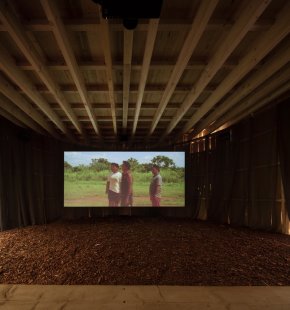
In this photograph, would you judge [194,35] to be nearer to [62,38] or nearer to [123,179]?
[62,38]

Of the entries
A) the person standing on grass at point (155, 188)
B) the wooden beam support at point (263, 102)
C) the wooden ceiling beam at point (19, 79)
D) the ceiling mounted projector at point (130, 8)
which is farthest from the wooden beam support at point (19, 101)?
the wooden beam support at point (263, 102)

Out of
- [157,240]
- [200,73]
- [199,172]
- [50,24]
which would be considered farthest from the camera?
[199,172]

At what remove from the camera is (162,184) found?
946cm

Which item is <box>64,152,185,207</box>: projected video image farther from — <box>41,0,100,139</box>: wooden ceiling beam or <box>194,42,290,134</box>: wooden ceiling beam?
<box>41,0,100,139</box>: wooden ceiling beam

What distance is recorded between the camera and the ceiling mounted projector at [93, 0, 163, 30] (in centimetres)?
208

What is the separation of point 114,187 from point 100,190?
443 mm

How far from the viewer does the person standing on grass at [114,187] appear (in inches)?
372

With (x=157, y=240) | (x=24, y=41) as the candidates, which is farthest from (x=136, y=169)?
(x=24, y=41)

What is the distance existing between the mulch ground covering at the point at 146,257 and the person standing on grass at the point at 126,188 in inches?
120

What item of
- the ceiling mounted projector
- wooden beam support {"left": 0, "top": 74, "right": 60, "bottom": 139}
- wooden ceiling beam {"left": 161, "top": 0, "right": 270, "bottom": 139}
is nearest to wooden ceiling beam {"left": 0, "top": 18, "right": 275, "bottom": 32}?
wooden ceiling beam {"left": 161, "top": 0, "right": 270, "bottom": 139}

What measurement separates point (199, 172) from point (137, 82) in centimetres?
471

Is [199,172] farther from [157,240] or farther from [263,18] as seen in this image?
[263,18]

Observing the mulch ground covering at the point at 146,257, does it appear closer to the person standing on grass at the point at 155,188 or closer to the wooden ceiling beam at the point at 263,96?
the wooden ceiling beam at the point at 263,96

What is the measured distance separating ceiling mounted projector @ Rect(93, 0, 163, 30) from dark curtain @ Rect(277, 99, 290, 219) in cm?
391
